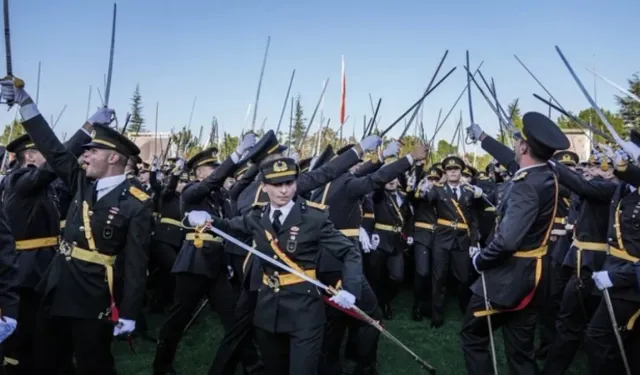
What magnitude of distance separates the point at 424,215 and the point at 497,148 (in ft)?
10.3

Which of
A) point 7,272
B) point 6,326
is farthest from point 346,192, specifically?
point 6,326

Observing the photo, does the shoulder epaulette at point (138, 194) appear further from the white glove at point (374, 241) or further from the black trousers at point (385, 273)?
the black trousers at point (385, 273)

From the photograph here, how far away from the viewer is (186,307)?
591cm

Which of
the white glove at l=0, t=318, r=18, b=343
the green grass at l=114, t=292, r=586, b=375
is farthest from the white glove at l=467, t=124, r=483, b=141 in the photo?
the white glove at l=0, t=318, r=18, b=343

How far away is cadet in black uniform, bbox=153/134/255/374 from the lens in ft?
19.1

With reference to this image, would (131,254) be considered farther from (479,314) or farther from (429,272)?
(429,272)

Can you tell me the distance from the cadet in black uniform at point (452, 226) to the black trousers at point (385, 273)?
21.5 inches

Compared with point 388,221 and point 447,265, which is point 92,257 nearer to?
point 388,221

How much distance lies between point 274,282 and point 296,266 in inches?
8.2

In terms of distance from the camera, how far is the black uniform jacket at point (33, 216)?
4863 millimetres

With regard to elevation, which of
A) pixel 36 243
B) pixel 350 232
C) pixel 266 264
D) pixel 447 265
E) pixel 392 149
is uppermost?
pixel 392 149

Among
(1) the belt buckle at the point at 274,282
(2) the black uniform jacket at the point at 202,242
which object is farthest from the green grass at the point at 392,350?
(1) the belt buckle at the point at 274,282

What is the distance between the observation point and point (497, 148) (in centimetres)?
614

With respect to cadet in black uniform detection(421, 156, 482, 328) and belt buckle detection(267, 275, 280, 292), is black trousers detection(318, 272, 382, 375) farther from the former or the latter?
cadet in black uniform detection(421, 156, 482, 328)
